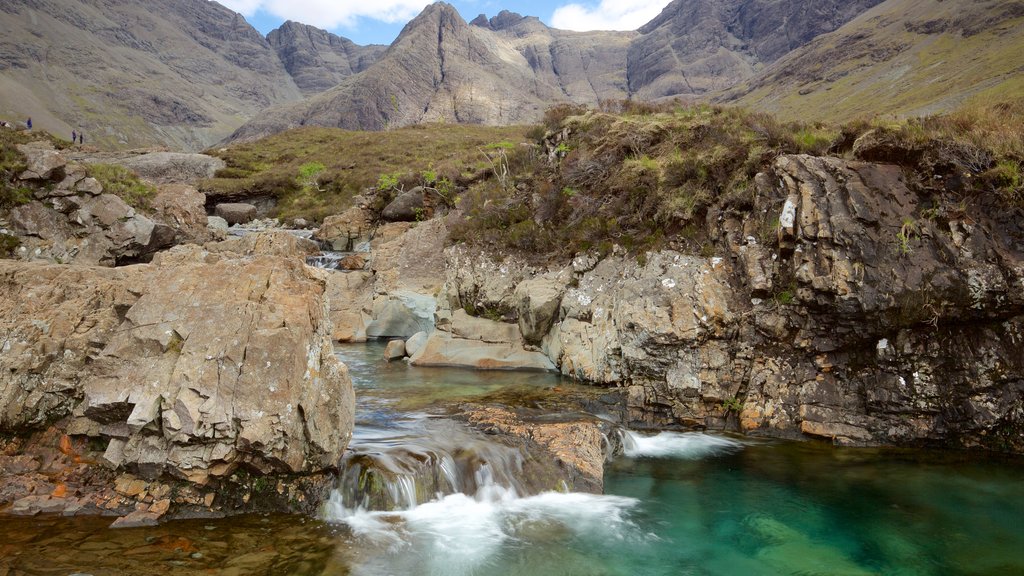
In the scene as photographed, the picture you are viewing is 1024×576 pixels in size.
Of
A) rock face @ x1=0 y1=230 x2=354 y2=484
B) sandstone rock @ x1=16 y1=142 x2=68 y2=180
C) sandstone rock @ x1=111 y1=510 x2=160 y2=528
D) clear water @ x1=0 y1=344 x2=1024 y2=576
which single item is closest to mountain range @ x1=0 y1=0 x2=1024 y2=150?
clear water @ x1=0 y1=344 x2=1024 y2=576

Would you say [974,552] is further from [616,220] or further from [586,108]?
[586,108]

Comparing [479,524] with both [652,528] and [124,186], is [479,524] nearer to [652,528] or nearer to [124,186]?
[652,528]

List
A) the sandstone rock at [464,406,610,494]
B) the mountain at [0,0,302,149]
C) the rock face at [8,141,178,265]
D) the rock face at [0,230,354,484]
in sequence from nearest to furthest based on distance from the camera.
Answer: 1. the rock face at [0,230,354,484]
2. the sandstone rock at [464,406,610,494]
3. the rock face at [8,141,178,265]
4. the mountain at [0,0,302,149]

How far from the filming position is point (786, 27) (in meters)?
115

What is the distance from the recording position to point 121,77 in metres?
142

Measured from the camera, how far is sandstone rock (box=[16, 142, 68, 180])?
624 inches

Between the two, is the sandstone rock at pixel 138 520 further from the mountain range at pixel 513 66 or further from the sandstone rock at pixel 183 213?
the mountain range at pixel 513 66

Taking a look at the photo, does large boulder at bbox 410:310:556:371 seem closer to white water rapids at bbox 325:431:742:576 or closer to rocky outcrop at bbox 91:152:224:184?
white water rapids at bbox 325:431:742:576

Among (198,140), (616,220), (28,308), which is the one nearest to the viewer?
(28,308)

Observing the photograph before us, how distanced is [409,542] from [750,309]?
8713 millimetres

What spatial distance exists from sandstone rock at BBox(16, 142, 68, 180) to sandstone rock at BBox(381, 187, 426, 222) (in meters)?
15.8

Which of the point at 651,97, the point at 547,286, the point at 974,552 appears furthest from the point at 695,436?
the point at 651,97

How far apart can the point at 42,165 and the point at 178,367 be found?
15.8 meters

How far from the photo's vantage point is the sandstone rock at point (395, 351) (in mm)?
16219
